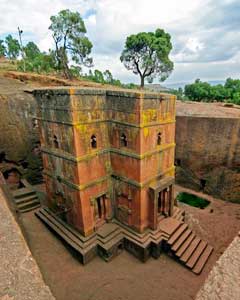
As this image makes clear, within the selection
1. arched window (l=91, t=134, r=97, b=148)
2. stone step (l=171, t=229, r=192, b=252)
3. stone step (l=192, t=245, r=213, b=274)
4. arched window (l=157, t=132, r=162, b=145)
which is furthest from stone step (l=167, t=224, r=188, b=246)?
arched window (l=91, t=134, r=97, b=148)

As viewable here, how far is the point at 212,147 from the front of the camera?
14508 millimetres

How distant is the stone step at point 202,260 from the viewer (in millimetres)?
8505

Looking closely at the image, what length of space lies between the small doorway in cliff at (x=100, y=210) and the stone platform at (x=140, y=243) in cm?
27

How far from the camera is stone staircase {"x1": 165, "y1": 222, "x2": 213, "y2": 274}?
8744 millimetres

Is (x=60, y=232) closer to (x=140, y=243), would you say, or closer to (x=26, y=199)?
(x=26, y=199)

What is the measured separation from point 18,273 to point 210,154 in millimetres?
14886

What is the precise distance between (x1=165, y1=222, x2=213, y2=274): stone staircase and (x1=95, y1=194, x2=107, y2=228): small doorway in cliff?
3305 mm

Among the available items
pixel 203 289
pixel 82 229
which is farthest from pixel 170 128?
pixel 203 289

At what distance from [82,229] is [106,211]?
59.0 inches

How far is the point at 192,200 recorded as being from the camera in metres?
14.7

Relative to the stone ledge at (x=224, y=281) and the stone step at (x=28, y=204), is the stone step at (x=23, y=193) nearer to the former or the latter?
the stone step at (x=28, y=204)

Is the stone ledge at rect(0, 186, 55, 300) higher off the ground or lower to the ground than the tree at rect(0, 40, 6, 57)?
lower

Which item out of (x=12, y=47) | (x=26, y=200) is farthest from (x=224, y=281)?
(x=12, y=47)

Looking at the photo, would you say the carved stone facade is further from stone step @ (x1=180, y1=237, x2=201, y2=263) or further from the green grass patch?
the green grass patch
